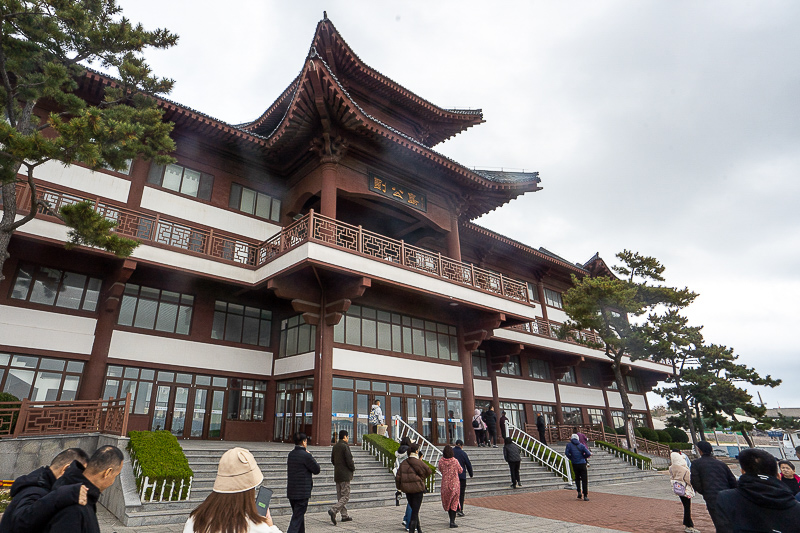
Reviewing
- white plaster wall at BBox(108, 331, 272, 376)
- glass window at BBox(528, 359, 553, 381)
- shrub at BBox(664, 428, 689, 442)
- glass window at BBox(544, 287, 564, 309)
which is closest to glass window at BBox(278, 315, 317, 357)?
white plaster wall at BBox(108, 331, 272, 376)

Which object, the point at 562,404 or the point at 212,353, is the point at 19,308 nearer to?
the point at 212,353

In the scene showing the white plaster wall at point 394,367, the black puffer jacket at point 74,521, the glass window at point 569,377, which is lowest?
the black puffer jacket at point 74,521

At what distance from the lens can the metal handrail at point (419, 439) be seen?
1414cm

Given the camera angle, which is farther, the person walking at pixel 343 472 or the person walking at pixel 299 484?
the person walking at pixel 343 472

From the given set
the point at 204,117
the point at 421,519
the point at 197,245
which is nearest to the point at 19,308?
the point at 197,245

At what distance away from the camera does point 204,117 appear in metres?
15.8

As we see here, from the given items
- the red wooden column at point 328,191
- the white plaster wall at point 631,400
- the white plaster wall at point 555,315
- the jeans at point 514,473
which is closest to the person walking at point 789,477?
the jeans at point 514,473

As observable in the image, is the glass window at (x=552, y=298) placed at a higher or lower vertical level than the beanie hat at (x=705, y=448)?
higher

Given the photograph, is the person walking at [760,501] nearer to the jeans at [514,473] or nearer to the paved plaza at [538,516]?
the paved plaza at [538,516]

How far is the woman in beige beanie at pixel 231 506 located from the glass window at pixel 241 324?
14.7 meters

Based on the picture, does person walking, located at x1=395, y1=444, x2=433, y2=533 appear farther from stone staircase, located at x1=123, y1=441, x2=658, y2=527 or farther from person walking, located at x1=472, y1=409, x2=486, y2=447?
person walking, located at x1=472, y1=409, x2=486, y2=447

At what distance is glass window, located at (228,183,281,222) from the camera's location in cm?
1764

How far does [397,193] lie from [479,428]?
1018cm

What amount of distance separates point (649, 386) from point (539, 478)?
78.3 feet
